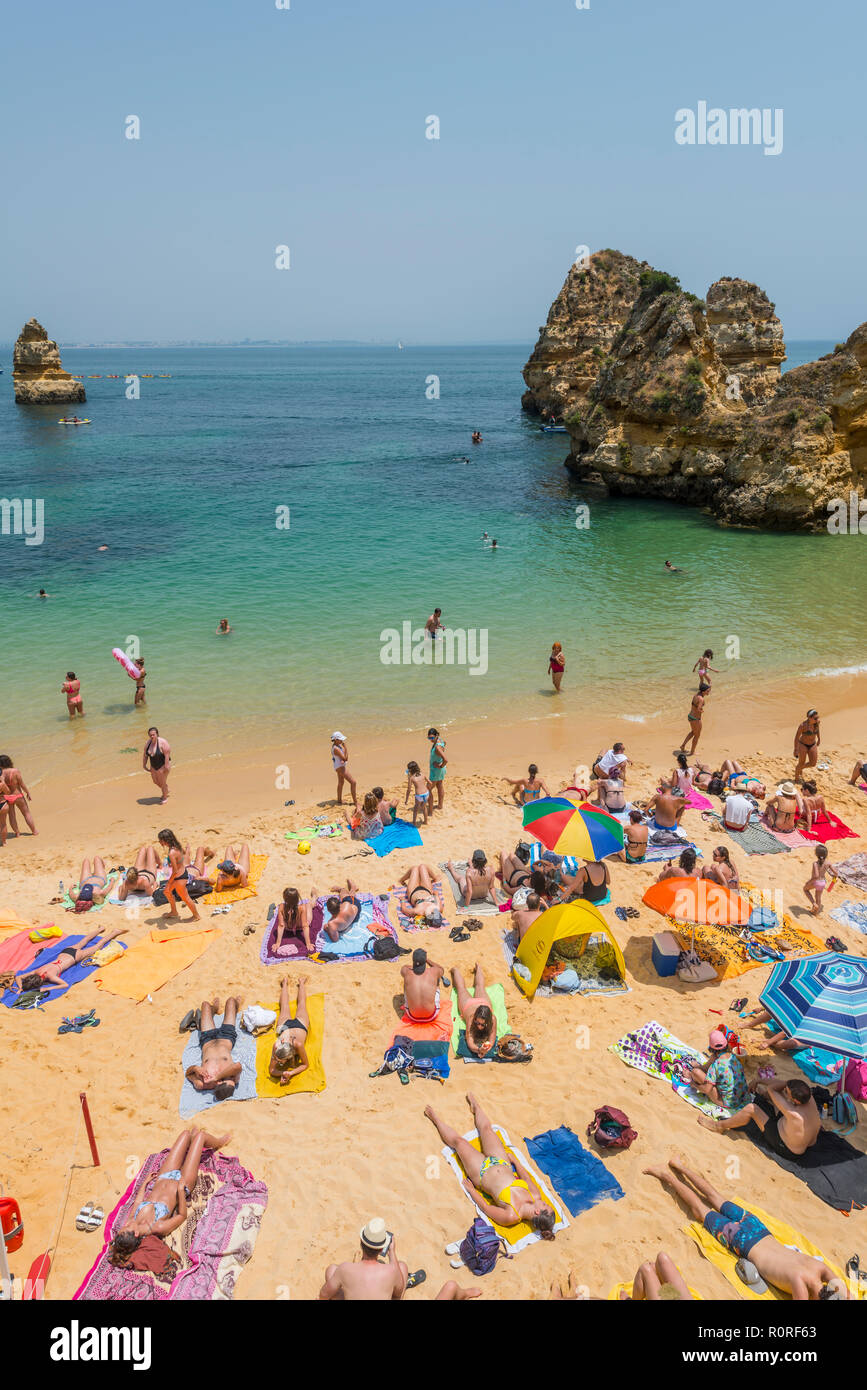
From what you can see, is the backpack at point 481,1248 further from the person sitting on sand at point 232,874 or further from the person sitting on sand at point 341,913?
the person sitting on sand at point 232,874

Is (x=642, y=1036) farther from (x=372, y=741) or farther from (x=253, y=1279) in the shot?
(x=372, y=741)

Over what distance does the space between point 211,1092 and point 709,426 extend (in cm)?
3580

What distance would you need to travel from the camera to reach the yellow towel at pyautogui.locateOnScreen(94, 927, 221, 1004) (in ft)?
29.9

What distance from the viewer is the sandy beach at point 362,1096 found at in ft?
20.6

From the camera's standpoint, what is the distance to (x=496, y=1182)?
6.59 meters

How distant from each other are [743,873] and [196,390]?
11802 centimetres

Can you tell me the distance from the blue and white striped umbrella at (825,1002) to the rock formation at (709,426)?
94.3 feet

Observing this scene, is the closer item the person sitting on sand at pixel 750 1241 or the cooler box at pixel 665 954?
the person sitting on sand at pixel 750 1241

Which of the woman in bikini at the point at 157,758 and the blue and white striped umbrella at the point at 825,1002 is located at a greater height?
the woman in bikini at the point at 157,758

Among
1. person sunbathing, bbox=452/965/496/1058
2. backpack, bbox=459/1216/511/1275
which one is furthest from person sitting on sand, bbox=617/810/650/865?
backpack, bbox=459/1216/511/1275

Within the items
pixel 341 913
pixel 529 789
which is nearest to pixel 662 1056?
pixel 341 913

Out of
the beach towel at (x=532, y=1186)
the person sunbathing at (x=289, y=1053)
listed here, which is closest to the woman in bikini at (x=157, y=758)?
the person sunbathing at (x=289, y=1053)

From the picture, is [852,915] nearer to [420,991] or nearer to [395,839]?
[420,991]

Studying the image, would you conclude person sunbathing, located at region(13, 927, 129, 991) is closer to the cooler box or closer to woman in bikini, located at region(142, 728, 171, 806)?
woman in bikini, located at region(142, 728, 171, 806)
